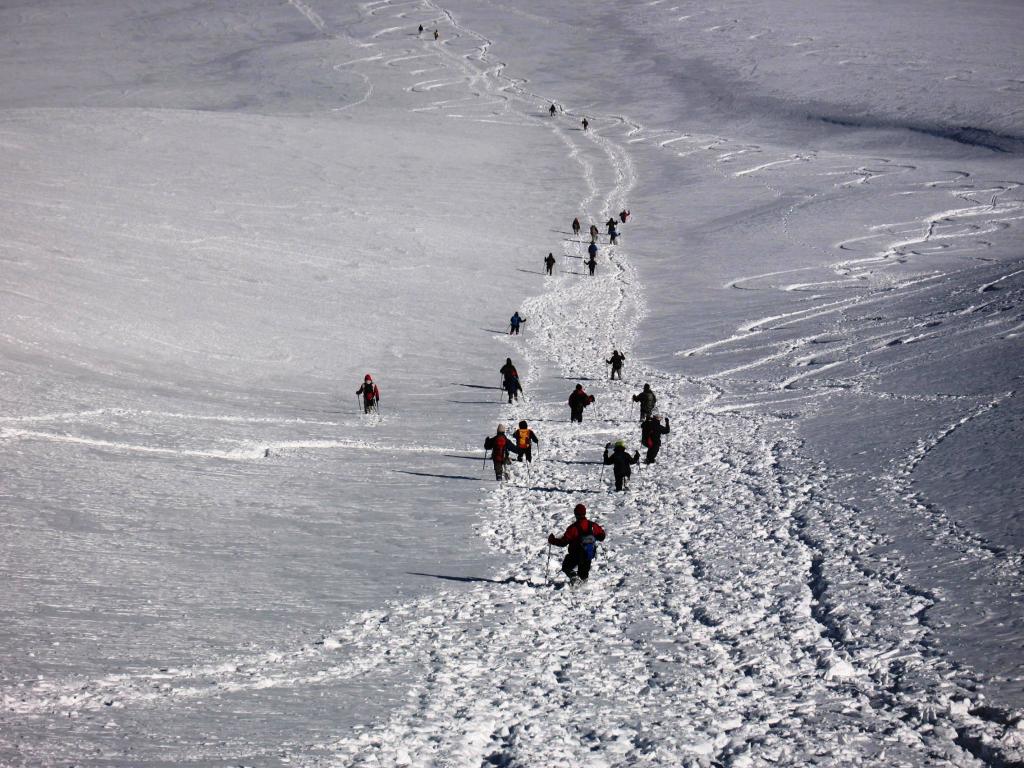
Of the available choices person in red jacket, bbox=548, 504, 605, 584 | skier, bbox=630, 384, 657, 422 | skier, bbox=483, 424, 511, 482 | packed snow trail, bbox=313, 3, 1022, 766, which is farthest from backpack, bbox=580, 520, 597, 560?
skier, bbox=630, 384, 657, 422

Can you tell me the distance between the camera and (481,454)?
18.8 metres

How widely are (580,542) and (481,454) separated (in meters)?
7.50

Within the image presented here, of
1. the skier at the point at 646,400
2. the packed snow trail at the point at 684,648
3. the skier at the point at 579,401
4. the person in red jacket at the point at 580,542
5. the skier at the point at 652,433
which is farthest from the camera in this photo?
the skier at the point at 579,401

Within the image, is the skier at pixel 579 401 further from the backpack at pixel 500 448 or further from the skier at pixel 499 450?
the backpack at pixel 500 448

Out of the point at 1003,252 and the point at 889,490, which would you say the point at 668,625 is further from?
the point at 1003,252

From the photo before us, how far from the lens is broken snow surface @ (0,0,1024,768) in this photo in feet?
27.5

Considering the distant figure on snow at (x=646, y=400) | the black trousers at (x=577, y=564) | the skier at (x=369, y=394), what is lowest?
the skier at (x=369, y=394)

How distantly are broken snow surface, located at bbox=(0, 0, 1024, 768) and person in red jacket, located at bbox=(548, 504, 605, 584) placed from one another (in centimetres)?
28

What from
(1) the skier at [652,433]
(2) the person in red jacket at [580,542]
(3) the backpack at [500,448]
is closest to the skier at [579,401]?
(1) the skier at [652,433]

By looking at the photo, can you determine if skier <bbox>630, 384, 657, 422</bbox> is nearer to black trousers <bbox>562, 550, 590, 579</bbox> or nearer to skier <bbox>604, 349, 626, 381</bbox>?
skier <bbox>604, 349, 626, 381</bbox>

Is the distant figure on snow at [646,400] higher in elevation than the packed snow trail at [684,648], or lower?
higher

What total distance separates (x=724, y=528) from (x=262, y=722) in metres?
7.49

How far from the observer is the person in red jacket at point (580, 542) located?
11.4 m

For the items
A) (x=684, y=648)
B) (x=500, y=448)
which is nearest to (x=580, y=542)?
(x=684, y=648)
